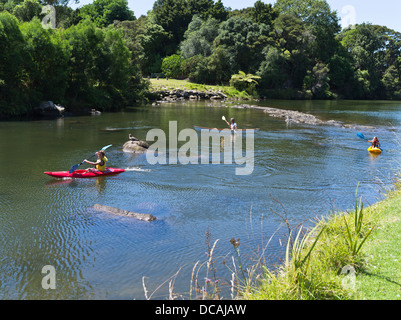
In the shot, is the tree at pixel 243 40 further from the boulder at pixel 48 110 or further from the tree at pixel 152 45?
the boulder at pixel 48 110

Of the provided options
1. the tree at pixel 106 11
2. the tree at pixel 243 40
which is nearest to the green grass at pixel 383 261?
the tree at pixel 243 40

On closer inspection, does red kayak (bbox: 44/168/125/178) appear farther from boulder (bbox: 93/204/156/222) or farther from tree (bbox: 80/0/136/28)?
tree (bbox: 80/0/136/28)

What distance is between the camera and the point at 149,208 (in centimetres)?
1250

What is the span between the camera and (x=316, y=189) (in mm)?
14820

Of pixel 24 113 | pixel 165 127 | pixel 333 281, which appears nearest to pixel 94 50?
pixel 24 113

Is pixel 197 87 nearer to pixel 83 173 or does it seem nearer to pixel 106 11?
pixel 106 11

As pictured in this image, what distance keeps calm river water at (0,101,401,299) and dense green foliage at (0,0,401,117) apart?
20507mm

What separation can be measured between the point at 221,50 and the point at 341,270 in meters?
67.7

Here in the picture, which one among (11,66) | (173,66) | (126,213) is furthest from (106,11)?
(126,213)

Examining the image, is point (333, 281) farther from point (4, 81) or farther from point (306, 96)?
point (306, 96)

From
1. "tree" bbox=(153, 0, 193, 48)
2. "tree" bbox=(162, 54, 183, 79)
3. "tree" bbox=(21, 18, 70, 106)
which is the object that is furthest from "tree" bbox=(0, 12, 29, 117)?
"tree" bbox=(153, 0, 193, 48)

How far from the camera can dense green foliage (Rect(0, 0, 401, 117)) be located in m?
43.2

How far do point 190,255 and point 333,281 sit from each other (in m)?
4.26
